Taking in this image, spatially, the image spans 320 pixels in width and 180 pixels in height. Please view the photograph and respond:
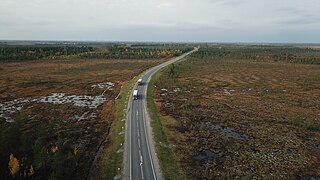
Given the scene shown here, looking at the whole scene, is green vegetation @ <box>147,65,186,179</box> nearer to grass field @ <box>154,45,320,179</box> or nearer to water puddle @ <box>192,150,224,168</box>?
grass field @ <box>154,45,320,179</box>

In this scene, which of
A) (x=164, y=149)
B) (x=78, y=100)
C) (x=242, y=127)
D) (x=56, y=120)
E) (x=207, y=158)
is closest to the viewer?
(x=207, y=158)

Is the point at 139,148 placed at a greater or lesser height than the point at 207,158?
greater

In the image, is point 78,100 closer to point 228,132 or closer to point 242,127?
point 228,132

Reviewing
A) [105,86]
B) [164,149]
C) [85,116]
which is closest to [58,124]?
[85,116]

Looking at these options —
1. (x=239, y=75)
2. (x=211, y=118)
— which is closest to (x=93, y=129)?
(x=211, y=118)

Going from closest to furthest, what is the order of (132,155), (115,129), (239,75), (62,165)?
(62,165)
(132,155)
(115,129)
(239,75)

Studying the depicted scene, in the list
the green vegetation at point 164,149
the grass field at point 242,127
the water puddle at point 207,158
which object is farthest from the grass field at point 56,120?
the grass field at point 242,127

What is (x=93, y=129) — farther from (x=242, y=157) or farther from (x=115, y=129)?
(x=242, y=157)
